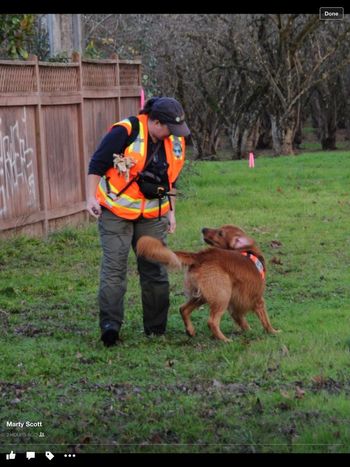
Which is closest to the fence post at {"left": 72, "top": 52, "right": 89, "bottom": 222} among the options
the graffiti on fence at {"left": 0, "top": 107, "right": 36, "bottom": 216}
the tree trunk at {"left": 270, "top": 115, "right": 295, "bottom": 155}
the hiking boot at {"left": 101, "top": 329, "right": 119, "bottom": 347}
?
the graffiti on fence at {"left": 0, "top": 107, "right": 36, "bottom": 216}

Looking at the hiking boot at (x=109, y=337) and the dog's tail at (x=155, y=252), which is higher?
the dog's tail at (x=155, y=252)

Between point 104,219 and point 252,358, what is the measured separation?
1554mm

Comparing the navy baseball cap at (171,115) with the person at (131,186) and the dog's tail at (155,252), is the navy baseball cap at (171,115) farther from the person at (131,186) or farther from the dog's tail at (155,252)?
the dog's tail at (155,252)

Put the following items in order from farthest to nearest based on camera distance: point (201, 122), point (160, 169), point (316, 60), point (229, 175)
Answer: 1. point (201, 122)
2. point (229, 175)
3. point (316, 60)
4. point (160, 169)

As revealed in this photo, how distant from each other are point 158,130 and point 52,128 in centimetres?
616

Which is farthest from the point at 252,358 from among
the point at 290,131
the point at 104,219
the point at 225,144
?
the point at 225,144

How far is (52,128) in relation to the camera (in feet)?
42.4

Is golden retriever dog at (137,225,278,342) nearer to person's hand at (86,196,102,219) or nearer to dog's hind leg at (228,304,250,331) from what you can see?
dog's hind leg at (228,304,250,331)

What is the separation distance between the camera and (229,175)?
19312 millimetres

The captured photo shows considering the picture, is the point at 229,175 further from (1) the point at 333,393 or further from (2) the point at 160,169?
(1) the point at 333,393

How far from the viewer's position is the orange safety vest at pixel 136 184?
701 centimetres

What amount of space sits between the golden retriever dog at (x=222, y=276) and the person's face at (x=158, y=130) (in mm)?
770

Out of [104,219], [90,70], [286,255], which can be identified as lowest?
[286,255]
